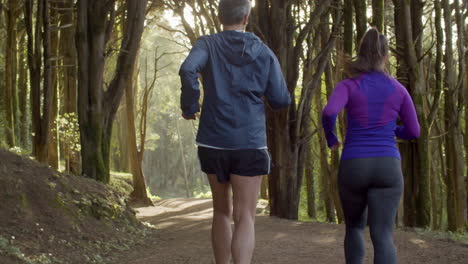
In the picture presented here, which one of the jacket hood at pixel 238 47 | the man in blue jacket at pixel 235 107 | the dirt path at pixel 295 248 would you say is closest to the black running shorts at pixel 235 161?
the man in blue jacket at pixel 235 107

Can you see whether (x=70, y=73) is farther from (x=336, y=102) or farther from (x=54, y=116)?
(x=336, y=102)

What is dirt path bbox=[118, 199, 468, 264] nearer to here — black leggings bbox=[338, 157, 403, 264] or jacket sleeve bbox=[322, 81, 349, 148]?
black leggings bbox=[338, 157, 403, 264]

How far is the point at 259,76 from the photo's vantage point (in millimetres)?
4309

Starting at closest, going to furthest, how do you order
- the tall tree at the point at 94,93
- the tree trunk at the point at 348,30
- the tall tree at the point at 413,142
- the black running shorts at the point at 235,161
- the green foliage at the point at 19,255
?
the black running shorts at the point at 235,161, the green foliage at the point at 19,255, the tree trunk at the point at 348,30, the tall tree at the point at 413,142, the tall tree at the point at 94,93

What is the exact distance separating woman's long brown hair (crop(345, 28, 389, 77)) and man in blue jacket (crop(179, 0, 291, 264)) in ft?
1.71

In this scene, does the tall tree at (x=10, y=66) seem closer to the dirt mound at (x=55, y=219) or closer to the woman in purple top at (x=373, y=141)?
the dirt mound at (x=55, y=219)

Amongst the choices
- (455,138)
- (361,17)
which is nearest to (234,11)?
(361,17)

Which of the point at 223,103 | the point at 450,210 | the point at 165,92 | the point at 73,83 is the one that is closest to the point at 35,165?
the point at 223,103

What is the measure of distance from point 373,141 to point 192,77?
1240mm

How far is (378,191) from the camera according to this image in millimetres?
4074

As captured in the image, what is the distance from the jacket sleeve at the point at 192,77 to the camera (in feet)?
13.5

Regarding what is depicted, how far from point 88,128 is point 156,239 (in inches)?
116

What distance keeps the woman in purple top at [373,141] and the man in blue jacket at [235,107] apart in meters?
0.48

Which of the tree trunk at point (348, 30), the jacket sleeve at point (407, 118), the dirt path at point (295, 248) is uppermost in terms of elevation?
the tree trunk at point (348, 30)
